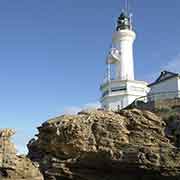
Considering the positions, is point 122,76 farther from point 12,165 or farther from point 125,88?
point 12,165

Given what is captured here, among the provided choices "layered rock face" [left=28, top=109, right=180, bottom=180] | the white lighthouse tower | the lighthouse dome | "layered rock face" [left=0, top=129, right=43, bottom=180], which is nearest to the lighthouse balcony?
the white lighthouse tower

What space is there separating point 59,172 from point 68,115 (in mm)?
4948

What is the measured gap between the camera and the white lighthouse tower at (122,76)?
4206 cm

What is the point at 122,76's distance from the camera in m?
43.7

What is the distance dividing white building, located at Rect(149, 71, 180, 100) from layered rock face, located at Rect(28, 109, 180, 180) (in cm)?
640

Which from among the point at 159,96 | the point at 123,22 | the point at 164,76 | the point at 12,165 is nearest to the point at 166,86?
the point at 164,76

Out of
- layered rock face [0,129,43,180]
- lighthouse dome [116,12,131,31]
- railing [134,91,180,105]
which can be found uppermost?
lighthouse dome [116,12,131,31]

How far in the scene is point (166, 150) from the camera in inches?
1117

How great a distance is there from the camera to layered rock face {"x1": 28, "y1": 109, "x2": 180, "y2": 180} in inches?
1120

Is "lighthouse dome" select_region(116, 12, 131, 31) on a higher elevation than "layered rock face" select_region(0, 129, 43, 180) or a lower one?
higher

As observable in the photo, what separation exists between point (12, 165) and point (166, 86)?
1930 cm

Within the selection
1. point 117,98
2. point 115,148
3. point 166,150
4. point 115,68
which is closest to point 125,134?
point 115,148

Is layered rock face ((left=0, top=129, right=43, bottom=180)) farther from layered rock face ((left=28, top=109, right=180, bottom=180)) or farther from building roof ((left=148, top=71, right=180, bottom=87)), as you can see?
building roof ((left=148, top=71, right=180, bottom=87))

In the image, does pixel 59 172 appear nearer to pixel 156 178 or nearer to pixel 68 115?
pixel 68 115
